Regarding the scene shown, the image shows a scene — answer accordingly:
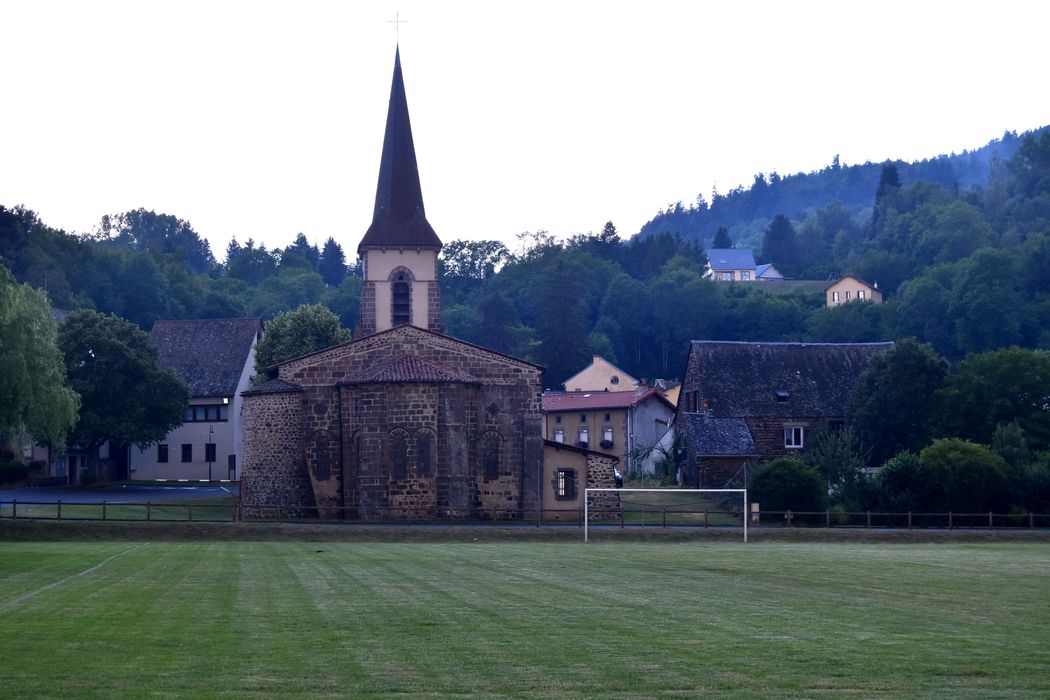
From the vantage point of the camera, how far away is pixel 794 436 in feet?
258

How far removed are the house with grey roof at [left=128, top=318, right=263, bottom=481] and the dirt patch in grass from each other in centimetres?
3830

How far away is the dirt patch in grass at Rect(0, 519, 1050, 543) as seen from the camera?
4741cm

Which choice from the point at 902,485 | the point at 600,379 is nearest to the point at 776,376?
the point at 902,485

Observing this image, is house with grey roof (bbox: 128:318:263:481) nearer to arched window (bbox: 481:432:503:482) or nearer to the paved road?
the paved road

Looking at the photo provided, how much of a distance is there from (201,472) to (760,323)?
84522 mm

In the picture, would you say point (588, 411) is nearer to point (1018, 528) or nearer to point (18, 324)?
point (1018, 528)

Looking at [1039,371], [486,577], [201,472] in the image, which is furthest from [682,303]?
[486,577]

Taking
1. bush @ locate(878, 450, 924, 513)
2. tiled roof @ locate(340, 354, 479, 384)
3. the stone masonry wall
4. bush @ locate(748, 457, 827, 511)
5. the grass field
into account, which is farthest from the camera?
the stone masonry wall

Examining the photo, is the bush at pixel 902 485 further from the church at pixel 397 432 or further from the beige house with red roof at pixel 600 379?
the beige house with red roof at pixel 600 379

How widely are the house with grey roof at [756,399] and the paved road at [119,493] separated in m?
24.2

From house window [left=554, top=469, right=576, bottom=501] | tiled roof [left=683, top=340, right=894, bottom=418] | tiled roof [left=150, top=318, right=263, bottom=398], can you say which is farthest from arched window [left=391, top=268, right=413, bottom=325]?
tiled roof [left=150, top=318, right=263, bottom=398]

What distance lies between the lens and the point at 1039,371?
215 ft

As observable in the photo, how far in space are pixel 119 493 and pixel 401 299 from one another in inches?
698

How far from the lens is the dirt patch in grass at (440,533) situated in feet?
156
